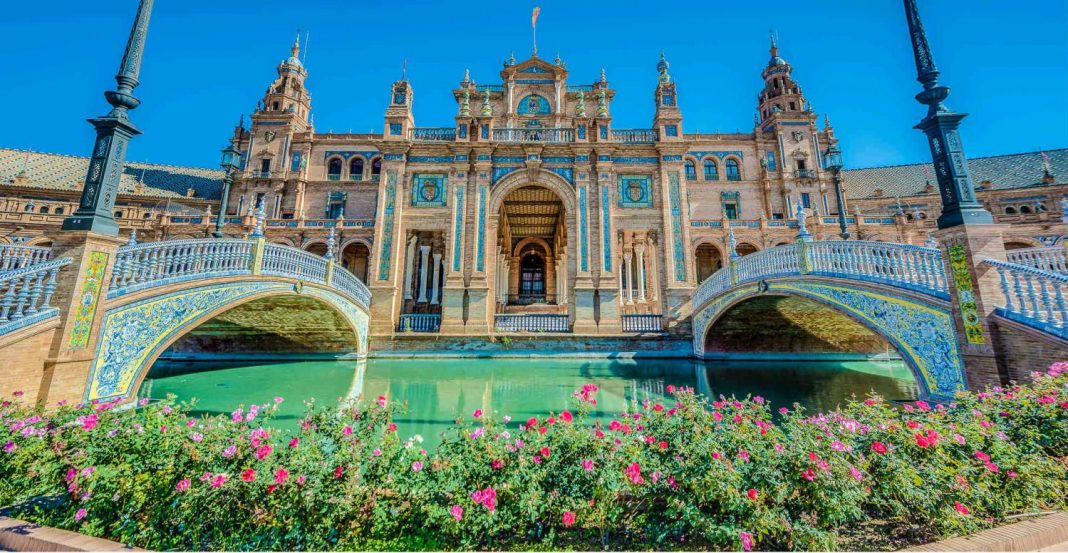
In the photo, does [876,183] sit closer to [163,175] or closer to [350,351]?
[350,351]

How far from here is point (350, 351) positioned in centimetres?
1519

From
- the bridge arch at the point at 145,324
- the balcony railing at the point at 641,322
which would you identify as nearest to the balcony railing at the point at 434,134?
the balcony railing at the point at 641,322

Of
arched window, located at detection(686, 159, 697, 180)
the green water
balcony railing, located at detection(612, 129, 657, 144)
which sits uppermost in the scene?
arched window, located at detection(686, 159, 697, 180)

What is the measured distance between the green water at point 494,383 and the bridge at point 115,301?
158 cm

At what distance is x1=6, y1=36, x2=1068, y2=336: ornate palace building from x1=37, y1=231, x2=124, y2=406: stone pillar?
6150 millimetres

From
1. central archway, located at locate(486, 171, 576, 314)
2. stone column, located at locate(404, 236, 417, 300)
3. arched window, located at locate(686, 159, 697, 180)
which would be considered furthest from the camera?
arched window, located at locate(686, 159, 697, 180)

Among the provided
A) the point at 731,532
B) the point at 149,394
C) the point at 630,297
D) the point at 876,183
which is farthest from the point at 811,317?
the point at 876,183

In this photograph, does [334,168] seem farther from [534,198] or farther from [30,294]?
[30,294]

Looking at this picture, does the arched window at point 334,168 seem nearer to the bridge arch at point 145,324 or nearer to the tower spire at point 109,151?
the bridge arch at point 145,324

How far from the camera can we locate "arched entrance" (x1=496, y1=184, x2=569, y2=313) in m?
23.5

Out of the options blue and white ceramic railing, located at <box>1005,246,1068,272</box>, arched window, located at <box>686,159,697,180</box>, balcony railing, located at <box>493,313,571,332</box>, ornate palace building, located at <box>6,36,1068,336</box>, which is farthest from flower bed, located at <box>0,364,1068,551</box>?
arched window, located at <box>686,159,697,180</box>

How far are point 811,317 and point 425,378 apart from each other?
12.3 meters

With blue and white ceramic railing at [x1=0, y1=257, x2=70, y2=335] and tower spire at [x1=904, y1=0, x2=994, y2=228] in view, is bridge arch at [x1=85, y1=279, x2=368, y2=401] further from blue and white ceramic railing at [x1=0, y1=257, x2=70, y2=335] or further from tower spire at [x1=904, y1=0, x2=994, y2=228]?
tower spire at [x1=904, y1=0, x2=994, y2=228]

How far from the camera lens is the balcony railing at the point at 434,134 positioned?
63.1 ft
